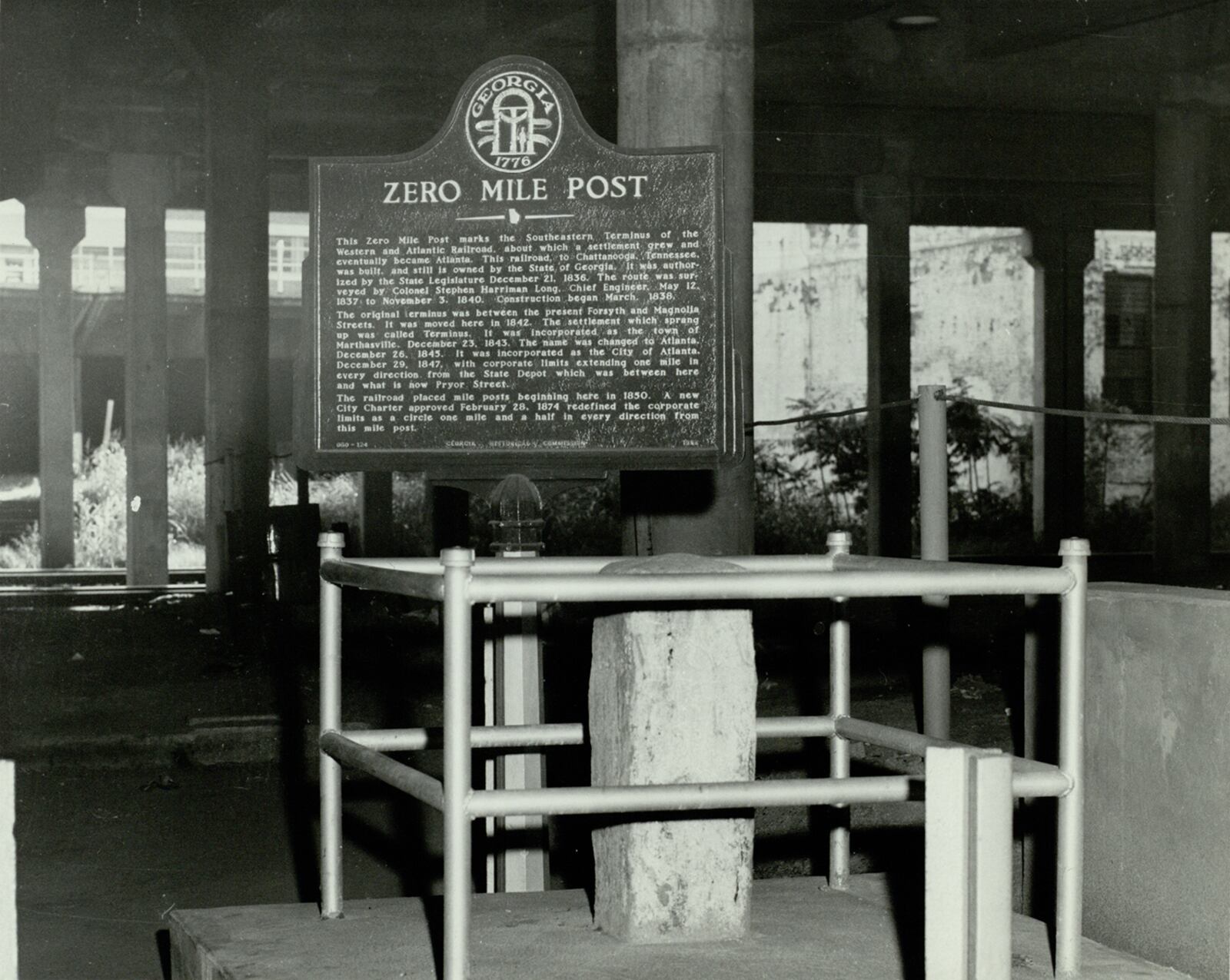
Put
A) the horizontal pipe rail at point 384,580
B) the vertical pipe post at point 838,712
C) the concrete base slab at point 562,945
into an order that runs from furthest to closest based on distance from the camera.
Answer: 1. the vertical pipe post at point 838,712
2. the concrete base slab at point 562,945
3. the horizontal pipe rail at point 384,580

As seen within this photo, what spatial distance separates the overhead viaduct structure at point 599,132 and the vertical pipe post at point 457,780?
1268cm

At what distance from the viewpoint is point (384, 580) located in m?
3.70

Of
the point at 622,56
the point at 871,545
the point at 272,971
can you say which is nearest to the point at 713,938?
the point at 272,971

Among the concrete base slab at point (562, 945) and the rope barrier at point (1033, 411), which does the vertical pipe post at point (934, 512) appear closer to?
the rope barrier at point (1033, 411)

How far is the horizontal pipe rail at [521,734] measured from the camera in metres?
4.30

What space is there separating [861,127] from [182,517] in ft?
44.7

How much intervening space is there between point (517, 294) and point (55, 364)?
20.5 m

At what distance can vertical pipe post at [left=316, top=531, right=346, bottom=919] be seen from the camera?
4277mm

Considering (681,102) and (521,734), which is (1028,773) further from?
(681,102)

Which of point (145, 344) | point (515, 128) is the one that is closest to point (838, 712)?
point (515, 128)

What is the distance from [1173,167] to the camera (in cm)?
2272

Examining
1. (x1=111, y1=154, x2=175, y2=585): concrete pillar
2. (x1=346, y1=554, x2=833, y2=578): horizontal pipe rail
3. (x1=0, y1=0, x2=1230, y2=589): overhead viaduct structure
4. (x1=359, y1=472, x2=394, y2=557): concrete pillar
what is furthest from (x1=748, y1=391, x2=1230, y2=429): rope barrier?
(x1=359, y1=472, x2=394, y2=557): concrete pillar

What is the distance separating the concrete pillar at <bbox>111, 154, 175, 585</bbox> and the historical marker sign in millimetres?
17655

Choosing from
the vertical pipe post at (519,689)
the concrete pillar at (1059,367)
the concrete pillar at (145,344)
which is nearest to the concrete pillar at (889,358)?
the concrete pillar at (1059,367)
